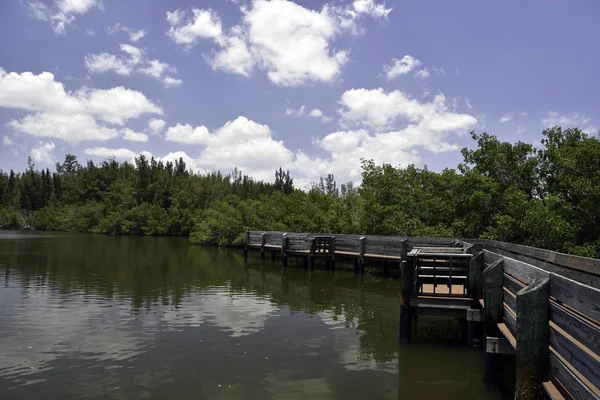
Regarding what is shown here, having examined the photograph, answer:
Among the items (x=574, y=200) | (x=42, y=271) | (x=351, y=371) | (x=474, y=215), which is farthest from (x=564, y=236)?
(x=42, y=271)

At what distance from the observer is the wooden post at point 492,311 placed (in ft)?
22.7

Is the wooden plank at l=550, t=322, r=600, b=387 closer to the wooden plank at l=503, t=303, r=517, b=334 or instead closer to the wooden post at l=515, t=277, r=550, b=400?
the wooden post at l=515, t=277, r=550, b=400

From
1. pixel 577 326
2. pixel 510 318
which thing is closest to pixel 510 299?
pixel 510 318

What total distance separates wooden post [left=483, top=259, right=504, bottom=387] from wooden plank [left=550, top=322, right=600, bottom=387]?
2.10m

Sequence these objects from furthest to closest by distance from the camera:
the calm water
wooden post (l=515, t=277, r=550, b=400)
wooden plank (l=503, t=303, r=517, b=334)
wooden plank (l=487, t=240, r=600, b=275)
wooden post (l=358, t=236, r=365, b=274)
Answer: wooden post (l=358, t=236, r=365, b=274) < the calm water < wooden plank (l=503, t=303, r=517, b=334) < wooden plank (l=487, t=240, r=600, b=275) < wooden post (l=515, t=277, r=550, b=400)

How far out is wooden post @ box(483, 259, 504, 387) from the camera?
692 cm

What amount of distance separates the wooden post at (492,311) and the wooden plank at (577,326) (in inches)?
83.6

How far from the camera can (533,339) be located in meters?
4.91

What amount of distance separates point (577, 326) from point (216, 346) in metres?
6.88

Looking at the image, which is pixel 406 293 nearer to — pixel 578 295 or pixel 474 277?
pixel 474 277

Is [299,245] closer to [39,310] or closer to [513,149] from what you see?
[513,149]

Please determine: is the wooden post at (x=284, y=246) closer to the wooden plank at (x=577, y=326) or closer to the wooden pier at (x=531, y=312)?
the wooden pier at (x=531, y=312)

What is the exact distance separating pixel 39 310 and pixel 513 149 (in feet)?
69.0

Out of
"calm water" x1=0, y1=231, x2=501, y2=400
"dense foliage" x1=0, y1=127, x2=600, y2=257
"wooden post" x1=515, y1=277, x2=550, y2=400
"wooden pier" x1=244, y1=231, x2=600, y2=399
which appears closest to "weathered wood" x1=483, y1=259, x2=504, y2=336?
"wooden pier" x1=244, y1=231, x2=600, y2=399
